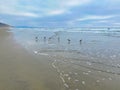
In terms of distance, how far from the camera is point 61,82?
5578 mm

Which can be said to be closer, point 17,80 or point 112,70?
point 17,80

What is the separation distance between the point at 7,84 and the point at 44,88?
3.85ft

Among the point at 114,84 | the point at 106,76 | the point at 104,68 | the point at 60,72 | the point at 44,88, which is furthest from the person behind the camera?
the point at 104,68

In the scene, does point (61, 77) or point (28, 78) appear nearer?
point (28, 78)

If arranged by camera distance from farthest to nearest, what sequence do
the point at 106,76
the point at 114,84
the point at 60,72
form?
the point at 60,72 → the point at 106,76 → the point at 114,84

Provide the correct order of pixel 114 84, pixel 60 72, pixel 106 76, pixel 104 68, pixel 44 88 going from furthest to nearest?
pixel 104 68 < pixel 60 72 < pixel 106 76 < pixel 114 84 < pixel 44 88

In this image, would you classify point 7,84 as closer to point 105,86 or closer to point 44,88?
point 44,88

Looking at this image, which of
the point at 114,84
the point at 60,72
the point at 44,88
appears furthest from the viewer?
the point at 60,72

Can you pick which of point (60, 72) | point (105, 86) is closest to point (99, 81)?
point (105, 86)

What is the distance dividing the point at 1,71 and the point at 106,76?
3.95 metres

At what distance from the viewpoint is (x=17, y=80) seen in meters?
5.69

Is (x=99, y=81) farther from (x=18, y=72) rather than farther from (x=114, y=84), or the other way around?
(x=18, y=72)

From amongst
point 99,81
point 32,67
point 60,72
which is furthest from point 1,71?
point 99,81

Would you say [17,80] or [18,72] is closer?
[17,80]
